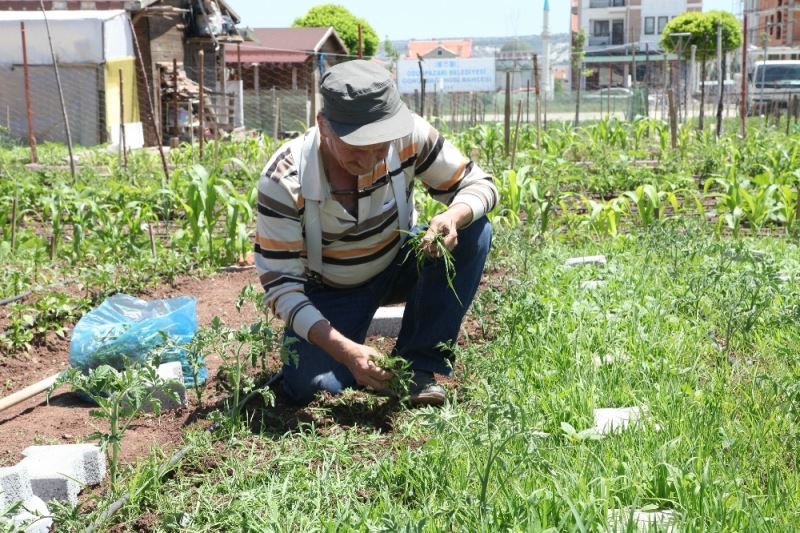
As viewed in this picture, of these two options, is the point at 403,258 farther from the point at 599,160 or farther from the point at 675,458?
the point at 599,160

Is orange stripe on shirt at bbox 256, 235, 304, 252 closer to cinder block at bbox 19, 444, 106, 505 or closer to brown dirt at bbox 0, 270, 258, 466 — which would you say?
brown dirt at bbox 0, 270, 258, 466

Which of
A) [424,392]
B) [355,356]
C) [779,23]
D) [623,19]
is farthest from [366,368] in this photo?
[623,19]

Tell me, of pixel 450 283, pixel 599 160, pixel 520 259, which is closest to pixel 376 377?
pixel 450 283

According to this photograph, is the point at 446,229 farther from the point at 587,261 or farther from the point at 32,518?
the point at 587,261

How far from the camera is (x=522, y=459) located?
94.7 inches

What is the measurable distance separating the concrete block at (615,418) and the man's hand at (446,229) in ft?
2.46

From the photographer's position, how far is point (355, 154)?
3098mm

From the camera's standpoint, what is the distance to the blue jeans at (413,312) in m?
3.52

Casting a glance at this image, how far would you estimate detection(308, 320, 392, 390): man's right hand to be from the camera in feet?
10.2

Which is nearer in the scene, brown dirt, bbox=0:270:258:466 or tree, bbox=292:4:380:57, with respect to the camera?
brown dirt, bbox=0:270:258:466

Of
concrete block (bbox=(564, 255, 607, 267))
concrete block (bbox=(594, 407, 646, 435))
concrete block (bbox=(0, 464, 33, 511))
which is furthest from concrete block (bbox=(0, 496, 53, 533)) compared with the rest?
concrete block (bbox=(564, 255, 607, 267))

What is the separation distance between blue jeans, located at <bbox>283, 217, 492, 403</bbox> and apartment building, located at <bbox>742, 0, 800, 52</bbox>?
37.2 feet

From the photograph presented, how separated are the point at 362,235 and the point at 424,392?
62 centimetres

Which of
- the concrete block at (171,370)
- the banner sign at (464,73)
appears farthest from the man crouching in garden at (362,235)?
the banner sign at (464,73)
